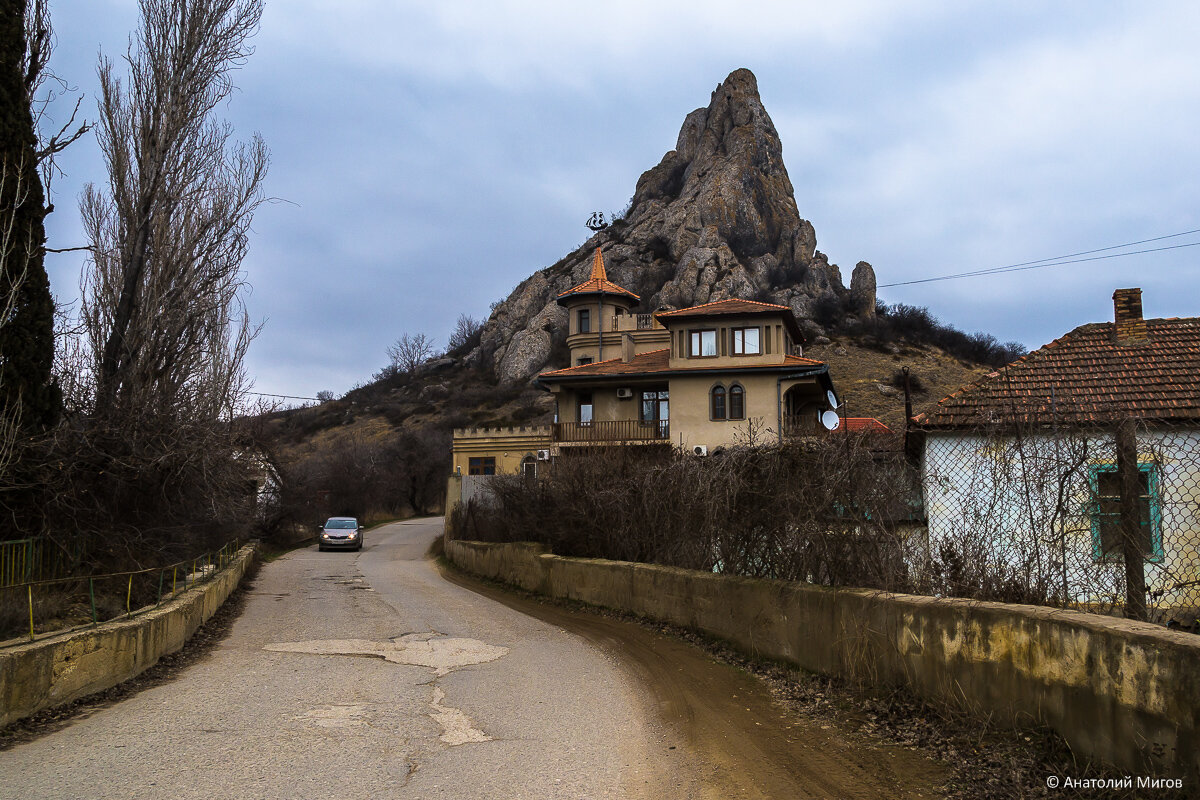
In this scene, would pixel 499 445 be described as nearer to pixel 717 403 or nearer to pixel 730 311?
pixel 717 403

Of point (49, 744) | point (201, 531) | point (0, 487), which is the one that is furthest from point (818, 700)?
point (201, 531)

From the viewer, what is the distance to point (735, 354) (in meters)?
38.3

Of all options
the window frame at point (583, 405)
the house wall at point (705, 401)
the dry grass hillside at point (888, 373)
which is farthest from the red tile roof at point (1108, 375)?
the dry grass hillside at point (888, 373)

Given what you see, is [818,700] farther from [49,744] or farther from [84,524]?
[84,524]

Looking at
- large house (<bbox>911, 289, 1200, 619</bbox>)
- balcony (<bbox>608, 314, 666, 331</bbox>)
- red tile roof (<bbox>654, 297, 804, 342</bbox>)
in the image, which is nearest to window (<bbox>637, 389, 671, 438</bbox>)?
red tile roof (<bbox>654, 297, 804, 342</bbox>)

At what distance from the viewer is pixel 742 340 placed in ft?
126

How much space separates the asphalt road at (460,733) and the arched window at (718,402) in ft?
87.9

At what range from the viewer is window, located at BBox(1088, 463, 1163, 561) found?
5766 mm

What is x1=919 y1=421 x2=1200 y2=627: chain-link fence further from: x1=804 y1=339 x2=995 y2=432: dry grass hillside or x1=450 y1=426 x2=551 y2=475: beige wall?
x1=804 y1=339 x2=995 y2=432: dry grass hillside

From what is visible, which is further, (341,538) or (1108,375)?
(341,538)

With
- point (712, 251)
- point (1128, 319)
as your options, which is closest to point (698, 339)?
point (1128, 319)

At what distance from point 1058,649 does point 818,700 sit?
8.46 feet

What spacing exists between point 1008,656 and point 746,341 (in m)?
33.4

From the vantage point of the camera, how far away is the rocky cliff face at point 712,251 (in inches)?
3310
